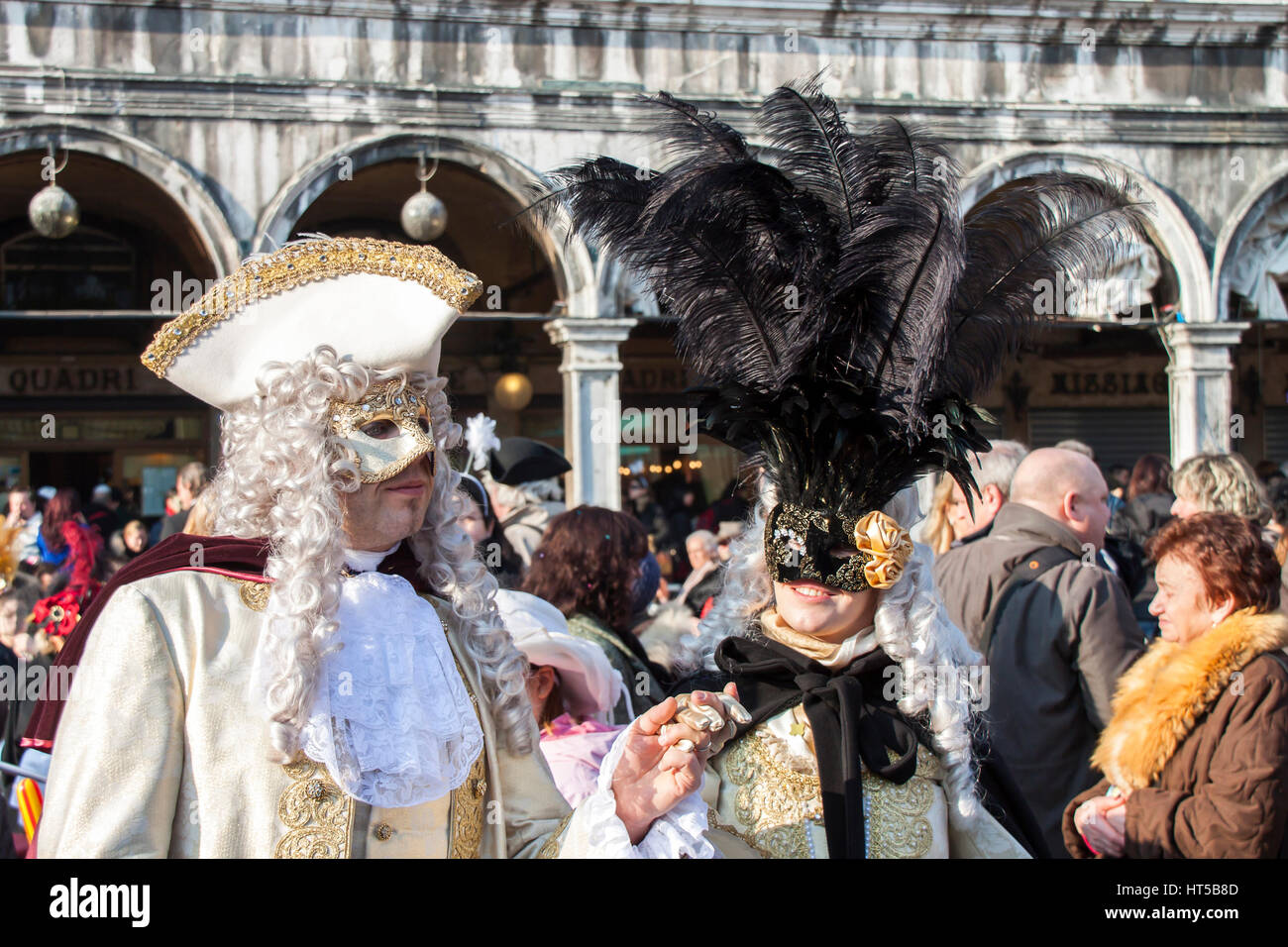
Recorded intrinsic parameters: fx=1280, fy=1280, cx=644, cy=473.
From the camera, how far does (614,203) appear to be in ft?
8.26

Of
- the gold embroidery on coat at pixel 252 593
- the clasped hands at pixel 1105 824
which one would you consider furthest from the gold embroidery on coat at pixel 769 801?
the clasped hands at pixel 1105 824

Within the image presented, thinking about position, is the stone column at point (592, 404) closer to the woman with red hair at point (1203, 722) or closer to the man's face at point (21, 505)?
the man's face at point (21, 505)

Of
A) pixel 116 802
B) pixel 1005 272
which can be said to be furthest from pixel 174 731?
pixel 1005 272

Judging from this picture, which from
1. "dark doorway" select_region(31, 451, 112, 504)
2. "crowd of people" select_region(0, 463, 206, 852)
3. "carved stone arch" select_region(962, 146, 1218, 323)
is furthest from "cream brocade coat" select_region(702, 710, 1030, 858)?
"dark doorway" select_region(31, 451, 112, 504)

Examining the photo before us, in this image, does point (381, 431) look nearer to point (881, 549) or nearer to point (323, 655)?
point (323, 655)

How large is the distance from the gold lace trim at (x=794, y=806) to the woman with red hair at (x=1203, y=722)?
817 mm

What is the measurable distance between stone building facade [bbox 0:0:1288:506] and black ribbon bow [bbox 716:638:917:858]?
674 cm

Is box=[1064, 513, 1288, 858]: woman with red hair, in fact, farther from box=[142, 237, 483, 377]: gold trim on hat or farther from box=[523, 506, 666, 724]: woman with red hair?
box=[142, 237, 483, 377]: gold trim on hat

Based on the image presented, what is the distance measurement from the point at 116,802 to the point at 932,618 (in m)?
1.51

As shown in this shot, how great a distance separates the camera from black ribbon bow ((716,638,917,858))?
2.39 m

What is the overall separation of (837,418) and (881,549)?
10.5 inches

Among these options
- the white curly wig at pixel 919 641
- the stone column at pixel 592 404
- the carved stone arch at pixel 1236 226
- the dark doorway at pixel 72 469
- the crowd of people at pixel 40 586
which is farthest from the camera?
the dark doorway at pixel 72 469

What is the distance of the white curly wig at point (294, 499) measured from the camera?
2.03 m

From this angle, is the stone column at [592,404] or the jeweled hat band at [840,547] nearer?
the jeweled hat band at [840,547]
